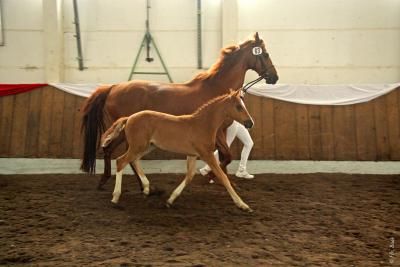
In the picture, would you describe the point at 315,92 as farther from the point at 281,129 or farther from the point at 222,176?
the point at 222,176

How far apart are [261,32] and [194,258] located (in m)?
6.28

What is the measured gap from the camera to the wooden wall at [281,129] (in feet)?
22.6

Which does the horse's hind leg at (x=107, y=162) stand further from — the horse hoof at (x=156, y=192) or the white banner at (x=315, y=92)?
the white banner at (x=315, y=92)

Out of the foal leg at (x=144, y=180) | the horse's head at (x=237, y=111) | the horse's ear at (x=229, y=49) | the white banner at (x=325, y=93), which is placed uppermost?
the horse's ear at (x=229, y=49)

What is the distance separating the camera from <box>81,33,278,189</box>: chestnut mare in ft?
16.8

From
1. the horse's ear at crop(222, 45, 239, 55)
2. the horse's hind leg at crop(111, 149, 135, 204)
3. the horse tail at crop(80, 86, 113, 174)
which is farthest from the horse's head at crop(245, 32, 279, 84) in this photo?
the horse's hind leg at crop(111, 149, 135, 204)

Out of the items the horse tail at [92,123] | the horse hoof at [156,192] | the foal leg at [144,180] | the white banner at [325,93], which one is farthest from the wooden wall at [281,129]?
the foal leg at [144,180]

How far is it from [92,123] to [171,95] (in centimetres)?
123

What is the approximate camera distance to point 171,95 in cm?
519

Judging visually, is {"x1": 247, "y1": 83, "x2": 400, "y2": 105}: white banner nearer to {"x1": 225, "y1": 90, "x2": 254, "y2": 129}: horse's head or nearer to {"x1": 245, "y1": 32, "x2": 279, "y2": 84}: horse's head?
{"x1": 245, "y1": 32, "x2": 279, "y2": 84}: horse's head

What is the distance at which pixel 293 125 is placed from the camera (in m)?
7.06

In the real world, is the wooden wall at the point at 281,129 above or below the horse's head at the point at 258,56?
below

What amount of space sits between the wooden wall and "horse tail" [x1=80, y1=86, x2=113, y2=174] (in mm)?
1690

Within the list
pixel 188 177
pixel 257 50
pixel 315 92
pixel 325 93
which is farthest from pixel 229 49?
pixel 325 93
